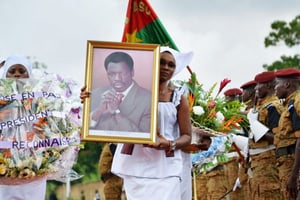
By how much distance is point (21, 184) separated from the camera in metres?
8.71

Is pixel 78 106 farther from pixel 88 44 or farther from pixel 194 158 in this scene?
pixel 194 158

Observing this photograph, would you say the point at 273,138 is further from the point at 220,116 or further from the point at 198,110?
the point at 198,110

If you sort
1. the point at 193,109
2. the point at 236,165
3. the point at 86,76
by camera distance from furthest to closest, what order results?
the point at 236,165 → the point at 193,109 → the point at 86,76

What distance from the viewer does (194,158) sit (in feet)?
37.0

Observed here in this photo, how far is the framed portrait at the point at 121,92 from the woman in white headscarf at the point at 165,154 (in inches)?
11.6

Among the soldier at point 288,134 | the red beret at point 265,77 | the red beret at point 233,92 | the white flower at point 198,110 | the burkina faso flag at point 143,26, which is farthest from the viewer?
the red beret at point 233,92

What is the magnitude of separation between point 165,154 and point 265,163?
12.5ft

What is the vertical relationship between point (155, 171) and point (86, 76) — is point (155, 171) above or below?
below

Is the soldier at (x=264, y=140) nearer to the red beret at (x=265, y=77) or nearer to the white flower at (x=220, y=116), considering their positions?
the red beret at (x=265, y=77)

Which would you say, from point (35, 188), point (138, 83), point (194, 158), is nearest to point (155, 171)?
point (138, 83)

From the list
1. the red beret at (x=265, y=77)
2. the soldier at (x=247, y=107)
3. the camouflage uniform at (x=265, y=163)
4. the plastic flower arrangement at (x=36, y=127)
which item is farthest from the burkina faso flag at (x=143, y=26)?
the plastic flower arrangement at (x=36, y=127)

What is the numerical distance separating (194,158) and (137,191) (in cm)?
331

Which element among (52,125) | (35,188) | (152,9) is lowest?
(35,188)

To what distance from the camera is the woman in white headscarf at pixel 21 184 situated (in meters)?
8.75
